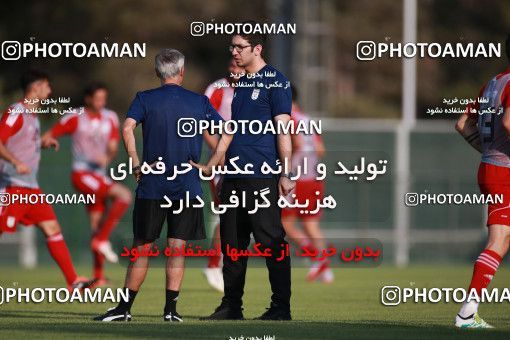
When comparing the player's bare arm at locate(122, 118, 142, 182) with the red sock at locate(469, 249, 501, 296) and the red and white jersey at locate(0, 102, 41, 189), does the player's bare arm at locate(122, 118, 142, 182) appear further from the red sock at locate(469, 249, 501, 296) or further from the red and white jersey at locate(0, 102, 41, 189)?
the red and white jersey at locate(0, 102, 41, 189)

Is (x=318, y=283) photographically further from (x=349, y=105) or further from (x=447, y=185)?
(x=349, y=105)

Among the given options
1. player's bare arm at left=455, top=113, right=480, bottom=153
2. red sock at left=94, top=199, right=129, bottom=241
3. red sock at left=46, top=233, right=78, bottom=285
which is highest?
player's bare arm at left=455, top=113, right=480, bottom=153

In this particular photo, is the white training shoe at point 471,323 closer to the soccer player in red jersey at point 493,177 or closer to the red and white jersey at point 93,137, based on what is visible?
the soccer player in red jersey at point 493,177

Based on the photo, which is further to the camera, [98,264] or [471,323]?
[98,264]

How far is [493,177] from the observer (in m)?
11.4

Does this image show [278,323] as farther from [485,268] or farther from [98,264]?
[98,264]

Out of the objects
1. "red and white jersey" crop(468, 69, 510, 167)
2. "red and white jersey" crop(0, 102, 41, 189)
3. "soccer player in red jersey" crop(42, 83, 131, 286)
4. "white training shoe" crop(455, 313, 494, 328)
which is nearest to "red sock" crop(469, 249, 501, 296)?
"white training shoe" crop(455, 313, 494, 328)

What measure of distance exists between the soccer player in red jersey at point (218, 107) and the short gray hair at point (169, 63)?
6.43 ft

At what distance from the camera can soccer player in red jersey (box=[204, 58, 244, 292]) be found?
14.1 metres

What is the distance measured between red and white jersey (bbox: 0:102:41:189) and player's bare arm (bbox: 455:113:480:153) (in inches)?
180

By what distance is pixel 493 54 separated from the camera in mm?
13773

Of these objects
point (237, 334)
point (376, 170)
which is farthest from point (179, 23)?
point (237, 334)

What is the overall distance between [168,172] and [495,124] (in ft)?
8.71

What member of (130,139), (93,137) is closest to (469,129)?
(130,139)
